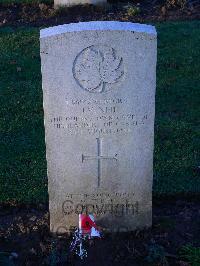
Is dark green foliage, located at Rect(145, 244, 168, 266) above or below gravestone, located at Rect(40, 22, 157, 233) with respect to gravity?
below

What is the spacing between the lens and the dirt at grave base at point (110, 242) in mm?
5008

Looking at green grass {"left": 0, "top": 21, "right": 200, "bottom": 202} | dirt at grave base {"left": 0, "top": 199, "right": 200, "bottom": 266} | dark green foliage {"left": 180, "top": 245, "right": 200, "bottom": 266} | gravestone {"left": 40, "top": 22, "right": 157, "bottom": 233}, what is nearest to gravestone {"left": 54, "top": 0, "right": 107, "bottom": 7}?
green grass {"left": 0, "top": 21, "right": 200, "bottom": 202}

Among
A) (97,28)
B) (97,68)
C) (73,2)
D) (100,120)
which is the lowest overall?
(100,120)

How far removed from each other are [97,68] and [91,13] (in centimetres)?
696

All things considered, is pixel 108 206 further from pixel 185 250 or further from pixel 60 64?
pixel 60 64

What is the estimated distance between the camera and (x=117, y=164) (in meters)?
5.06

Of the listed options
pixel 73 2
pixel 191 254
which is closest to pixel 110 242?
pixel 191 254

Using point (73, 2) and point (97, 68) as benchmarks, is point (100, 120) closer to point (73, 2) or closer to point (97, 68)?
point (97, 68)

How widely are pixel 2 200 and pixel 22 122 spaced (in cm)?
176

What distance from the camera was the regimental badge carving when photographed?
4566mm

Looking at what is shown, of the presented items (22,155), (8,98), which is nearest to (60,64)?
(22,155)

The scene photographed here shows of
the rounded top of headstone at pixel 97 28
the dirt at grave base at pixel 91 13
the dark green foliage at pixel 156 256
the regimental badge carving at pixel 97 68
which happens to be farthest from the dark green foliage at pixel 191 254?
the dirt at grave base at pixel 91 13

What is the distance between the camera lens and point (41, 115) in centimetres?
765

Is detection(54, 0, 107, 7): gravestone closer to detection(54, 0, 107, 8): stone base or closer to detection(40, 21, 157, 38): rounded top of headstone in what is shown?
detection(54, 0, 107, 8): stone base
